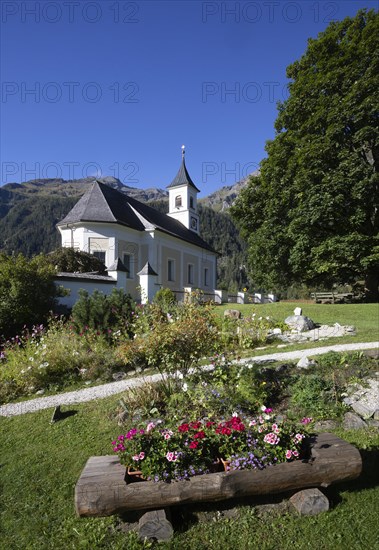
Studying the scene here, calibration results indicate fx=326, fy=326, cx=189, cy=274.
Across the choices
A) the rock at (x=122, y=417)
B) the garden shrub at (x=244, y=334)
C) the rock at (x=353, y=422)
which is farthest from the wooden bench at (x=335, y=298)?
the rock at (x=122, y=417)

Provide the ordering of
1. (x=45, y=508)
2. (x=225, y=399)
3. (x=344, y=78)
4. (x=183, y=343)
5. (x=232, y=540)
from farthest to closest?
(x=344, y=78), (x=183, y=343), (x=225, y=399), (x=45, y=508), (x=232, y=540)

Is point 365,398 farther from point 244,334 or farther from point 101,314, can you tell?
point 101,314

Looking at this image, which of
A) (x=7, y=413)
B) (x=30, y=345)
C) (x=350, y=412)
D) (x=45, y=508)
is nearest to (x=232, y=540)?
(x=45, y=508)

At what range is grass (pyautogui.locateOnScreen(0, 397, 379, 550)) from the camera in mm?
2600

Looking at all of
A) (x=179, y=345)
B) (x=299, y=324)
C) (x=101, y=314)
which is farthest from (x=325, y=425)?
(x=299, y=324)

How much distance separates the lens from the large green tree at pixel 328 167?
47.3ft

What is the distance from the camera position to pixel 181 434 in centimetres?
297

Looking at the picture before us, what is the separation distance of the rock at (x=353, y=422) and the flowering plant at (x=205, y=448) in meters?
1.57

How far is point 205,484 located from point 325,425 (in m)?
2.26

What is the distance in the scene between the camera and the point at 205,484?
8.78 feet

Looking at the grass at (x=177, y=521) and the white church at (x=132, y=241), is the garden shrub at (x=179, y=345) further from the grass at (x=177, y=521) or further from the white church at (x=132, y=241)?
the white church at (x=132, y=241)

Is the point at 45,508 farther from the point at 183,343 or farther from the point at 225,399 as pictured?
the point at 183,343

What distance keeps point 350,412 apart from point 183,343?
2.63 m

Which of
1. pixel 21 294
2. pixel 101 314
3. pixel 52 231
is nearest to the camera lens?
pixel 101 314
